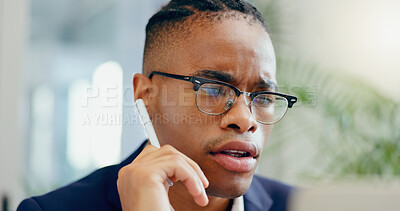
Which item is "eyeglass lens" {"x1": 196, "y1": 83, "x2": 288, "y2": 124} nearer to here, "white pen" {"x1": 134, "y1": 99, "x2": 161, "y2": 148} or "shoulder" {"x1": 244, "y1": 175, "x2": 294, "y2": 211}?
"white pen" {"x1": 134, "y1": 99, "x2": 161, "y2": 148}

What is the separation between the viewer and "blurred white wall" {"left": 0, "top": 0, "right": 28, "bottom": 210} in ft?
7.67

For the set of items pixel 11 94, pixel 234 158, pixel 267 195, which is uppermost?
pixel 234 158

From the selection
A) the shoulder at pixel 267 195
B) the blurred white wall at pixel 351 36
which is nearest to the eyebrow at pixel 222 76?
the shoulder at pixel 267 195

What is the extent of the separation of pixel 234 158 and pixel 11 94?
1657 mm

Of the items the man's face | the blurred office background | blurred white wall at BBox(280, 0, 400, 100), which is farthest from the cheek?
blurred white wall at BBox(280, 0, 400, 100)

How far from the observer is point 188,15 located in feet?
4.45

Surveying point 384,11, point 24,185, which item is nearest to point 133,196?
point 24,185

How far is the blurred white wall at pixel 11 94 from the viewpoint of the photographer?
2.34 metres

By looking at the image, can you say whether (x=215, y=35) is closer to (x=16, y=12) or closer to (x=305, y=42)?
(x=16, y=12)

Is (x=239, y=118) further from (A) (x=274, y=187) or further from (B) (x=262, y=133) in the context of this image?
(A) (x=274, y=187)

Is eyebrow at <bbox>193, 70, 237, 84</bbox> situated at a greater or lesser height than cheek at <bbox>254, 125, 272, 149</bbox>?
greater

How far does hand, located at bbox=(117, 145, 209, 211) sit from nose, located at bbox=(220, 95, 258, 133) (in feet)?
0.65

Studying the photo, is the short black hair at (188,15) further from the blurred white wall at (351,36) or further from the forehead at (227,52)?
the blurred white wall at (351,36)

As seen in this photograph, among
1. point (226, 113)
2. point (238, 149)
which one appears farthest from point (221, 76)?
point (238, 149)
